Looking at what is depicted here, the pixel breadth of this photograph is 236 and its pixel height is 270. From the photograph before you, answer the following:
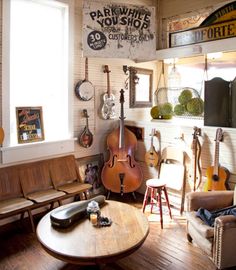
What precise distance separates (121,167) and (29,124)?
52.5 inches

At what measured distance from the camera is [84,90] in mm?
3674

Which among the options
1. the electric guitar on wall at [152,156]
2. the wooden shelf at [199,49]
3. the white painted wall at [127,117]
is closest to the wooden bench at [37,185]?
the white painted wall at [127,117]

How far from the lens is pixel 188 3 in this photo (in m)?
3.90

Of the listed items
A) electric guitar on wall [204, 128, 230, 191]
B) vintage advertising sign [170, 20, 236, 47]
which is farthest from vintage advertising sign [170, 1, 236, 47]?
electric guitar on wall [204, 128, 230, 191]

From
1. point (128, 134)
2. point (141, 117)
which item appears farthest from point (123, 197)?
point (141, 117)

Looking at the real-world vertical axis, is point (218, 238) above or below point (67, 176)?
below

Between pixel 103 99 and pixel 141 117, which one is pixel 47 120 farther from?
pixel 141 117

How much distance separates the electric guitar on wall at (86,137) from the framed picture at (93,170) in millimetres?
224

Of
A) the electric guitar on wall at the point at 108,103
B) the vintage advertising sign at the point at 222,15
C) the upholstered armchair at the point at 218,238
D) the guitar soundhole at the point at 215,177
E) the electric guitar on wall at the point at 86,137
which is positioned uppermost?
the vintage advertising sign at the point at 222,15

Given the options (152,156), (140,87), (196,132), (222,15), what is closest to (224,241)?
(196,132)

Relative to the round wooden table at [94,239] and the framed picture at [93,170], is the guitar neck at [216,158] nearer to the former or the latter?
the round wooden table at [94,239]

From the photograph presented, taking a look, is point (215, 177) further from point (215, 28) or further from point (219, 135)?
point (215, 28)

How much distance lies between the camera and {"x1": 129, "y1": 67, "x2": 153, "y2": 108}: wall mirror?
4.33 metres

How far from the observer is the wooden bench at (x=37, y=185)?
283cm
